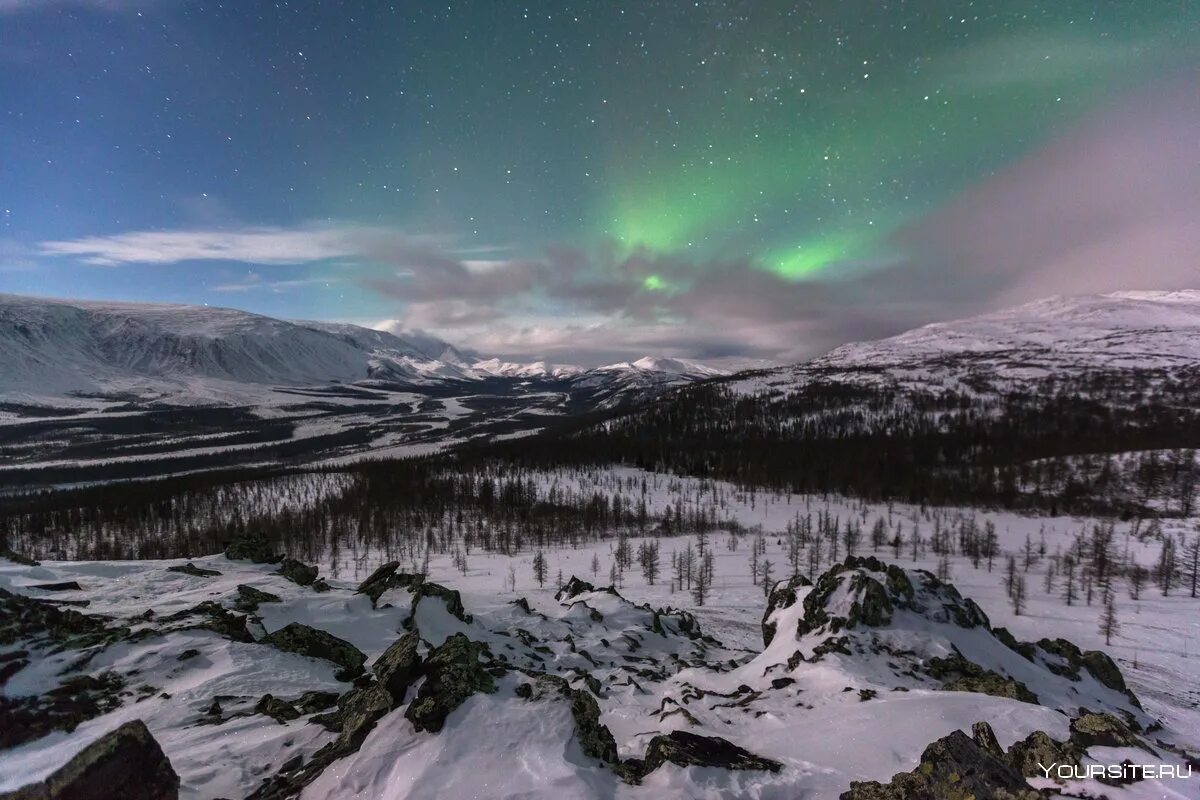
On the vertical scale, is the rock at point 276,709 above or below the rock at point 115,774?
below

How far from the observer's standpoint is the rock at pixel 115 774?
8.50m

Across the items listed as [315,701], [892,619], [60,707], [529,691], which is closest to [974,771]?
[529,691]

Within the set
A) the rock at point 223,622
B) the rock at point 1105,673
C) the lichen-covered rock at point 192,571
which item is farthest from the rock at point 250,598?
the rock at point 1105,673

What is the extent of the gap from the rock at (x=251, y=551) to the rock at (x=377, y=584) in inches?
420

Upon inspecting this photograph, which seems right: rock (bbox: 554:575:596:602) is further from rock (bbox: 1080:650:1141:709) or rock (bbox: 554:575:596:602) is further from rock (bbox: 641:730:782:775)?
rock (bbox: 641:730:782:775)

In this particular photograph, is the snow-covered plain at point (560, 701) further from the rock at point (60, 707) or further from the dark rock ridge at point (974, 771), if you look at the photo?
the dark rock ridge at point (974, 771)

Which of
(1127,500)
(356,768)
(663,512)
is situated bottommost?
(663,512)

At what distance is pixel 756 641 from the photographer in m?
46.3

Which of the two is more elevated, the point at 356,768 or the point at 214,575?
the point at 356,768

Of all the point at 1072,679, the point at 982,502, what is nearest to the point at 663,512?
the point at 982,502

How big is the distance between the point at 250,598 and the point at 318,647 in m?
8.75

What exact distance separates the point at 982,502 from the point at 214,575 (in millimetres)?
168363

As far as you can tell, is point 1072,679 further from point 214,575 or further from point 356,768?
point 214,575

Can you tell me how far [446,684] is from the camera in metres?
12.7
